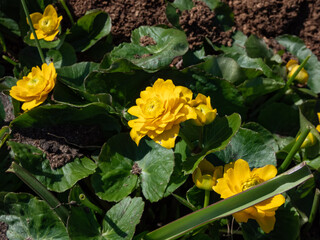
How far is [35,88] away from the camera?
4.25ft

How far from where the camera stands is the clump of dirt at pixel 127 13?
1.73 m

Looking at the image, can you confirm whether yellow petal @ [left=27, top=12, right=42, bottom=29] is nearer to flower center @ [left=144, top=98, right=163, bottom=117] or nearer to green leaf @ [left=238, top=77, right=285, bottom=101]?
flower center @ [left=144, top=98, right=163, bottom=117]

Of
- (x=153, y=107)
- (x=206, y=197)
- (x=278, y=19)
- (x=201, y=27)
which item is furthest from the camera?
(x=278, y=19)

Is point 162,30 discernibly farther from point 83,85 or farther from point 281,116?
point 281,116

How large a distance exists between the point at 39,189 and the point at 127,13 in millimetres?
944

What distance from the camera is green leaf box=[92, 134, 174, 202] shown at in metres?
1.33

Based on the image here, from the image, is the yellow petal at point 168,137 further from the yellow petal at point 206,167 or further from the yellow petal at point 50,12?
the yellow petal at point 50,12

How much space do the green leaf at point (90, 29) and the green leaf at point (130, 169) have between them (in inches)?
19.6

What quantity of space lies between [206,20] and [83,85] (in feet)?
1.94

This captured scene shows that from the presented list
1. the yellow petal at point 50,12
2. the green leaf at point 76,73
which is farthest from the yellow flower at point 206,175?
the yellow petal at point 50,12

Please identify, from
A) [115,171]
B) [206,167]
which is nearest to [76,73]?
[115,171]

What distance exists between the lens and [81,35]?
170 centimetres

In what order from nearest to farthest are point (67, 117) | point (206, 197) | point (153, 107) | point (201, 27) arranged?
point (153, 107) < point (206, 197) < point (67, 117) < point (201, 27)

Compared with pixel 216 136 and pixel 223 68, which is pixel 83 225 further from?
pixel 223 68
